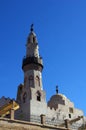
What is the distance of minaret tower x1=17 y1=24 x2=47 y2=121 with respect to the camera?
121 feet

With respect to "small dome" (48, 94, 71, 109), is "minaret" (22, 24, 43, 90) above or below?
above

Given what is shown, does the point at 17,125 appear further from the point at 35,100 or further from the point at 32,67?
the point at 32,67

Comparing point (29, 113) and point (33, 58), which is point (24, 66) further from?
point (29, 113)

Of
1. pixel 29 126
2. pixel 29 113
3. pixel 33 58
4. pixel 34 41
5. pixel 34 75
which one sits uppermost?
pixel 34 41

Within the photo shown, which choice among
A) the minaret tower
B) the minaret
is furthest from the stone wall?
the minaret

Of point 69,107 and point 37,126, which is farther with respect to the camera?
point 69,107

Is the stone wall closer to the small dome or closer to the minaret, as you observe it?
the minaret

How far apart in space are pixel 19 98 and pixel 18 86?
2225 millimetres

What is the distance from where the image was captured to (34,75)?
A: 4034 centimetres

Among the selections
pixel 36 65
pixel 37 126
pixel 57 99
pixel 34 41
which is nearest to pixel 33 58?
pixel 36 65

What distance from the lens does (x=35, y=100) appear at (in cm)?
3816

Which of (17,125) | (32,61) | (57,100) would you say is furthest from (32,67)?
(17,125)

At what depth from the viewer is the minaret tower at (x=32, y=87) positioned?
121 ft

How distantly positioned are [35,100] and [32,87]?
2.24 meters
